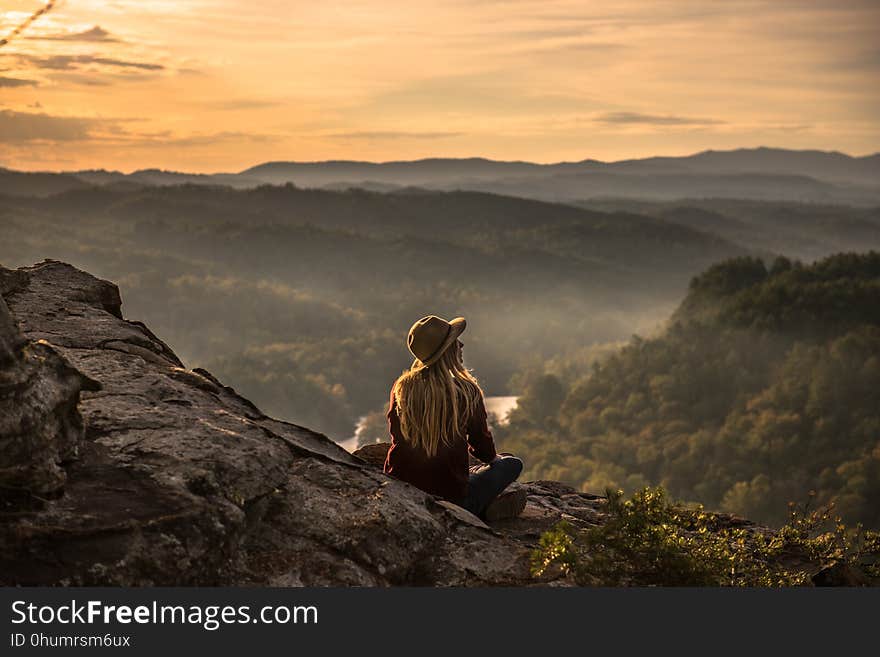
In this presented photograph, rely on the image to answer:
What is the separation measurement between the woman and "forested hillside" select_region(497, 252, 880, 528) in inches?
3049

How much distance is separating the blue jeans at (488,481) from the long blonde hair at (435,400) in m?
0.69

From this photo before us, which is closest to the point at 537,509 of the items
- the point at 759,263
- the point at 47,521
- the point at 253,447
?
the point at 253,447

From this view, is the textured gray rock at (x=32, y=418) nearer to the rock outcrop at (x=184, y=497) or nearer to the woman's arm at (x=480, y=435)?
the rock outcrop at (x=184, y=497)

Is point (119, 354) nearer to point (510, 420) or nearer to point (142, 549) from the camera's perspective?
point (142, 549)

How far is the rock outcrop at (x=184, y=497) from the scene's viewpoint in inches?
188

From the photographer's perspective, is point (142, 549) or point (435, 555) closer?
point (142, 549)

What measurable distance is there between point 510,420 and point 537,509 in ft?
411

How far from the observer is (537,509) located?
320 inches

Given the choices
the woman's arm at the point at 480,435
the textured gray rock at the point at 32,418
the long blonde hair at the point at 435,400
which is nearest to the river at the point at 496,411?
the woman's arm at the point at 480,435

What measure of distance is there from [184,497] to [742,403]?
11715 cm

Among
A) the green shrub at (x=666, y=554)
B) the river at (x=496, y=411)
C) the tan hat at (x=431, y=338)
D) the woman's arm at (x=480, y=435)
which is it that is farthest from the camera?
the river at (x=496, y=411)

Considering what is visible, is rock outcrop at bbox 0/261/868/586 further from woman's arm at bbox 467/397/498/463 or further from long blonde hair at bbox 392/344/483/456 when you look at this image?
woman's arm at bbox 467/397/498/463

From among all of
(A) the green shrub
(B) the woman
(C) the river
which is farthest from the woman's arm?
(C) the river

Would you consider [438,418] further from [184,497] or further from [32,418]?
[32,418]
